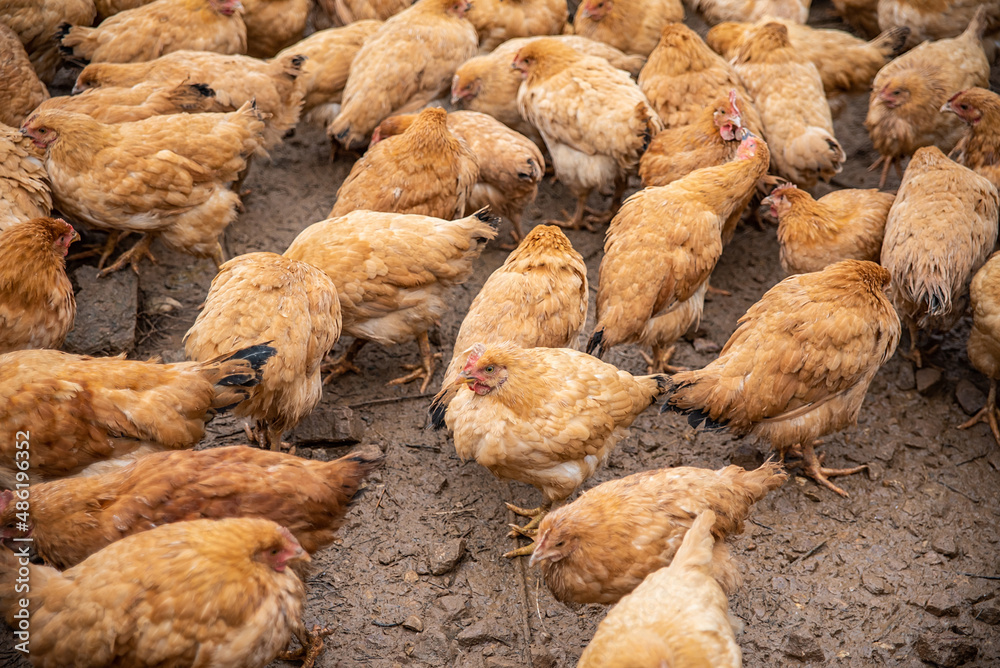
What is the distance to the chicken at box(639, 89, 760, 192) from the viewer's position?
5.17m

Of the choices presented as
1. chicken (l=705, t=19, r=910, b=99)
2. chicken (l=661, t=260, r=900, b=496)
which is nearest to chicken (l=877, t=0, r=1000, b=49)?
chicken (l=705, t=19, r=910, b=99)

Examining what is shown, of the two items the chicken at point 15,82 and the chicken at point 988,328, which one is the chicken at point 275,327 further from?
the chicken at point 988,328

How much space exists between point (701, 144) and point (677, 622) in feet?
11.6

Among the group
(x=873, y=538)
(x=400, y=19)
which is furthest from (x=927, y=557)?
(x=400, y=19)

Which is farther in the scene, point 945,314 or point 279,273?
point 945,314

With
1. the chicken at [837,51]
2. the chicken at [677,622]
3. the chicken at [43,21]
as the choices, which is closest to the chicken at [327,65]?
the chicken at [43,21]

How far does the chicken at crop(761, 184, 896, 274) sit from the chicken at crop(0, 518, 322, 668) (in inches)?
143

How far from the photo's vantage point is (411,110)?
20.3ft

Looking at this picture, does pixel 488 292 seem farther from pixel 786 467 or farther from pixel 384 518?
pixel 786 467

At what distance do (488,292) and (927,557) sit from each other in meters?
2.81

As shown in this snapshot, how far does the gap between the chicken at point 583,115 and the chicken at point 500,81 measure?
0.52 ft

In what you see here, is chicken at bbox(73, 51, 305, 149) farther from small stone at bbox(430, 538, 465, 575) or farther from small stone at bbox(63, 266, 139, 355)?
small stone at bbox(430, 538, 465, 575)

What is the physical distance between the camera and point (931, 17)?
680cm

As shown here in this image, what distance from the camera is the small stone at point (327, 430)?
14.7 feet
